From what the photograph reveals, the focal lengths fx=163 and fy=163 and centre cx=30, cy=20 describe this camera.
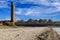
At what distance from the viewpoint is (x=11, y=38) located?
47.8ft

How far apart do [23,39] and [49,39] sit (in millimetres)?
3112

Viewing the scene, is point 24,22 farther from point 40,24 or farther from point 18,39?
point 18,39

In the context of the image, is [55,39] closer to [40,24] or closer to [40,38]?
[40,38]

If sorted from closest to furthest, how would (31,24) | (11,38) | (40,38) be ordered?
(11,38) → (40,38) → (31,24)

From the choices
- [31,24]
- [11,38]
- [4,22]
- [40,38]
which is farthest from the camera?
[31,24]

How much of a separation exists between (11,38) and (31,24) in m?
22.0

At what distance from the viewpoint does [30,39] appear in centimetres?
1544

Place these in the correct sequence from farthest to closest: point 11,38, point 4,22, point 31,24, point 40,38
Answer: point 31,24 → point 4,22 → point 40,38 → point 11,38

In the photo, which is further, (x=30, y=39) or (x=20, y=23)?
(x=20, y=23)

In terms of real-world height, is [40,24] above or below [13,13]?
below

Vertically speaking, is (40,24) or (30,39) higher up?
(30,39)

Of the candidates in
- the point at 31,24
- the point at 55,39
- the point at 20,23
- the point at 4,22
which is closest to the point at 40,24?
the point at 31,24

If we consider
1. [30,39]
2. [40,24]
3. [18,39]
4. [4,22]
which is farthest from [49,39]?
[40,24]

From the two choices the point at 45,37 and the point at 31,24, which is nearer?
the point at 45,37
